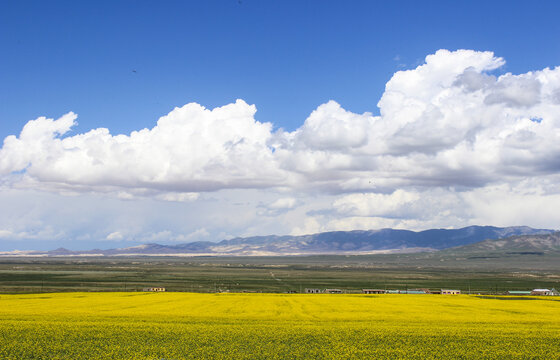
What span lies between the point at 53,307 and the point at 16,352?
3707 cm

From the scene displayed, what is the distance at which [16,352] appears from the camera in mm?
38906

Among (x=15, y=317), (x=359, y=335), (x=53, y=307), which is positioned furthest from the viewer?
(x=53, y=307)

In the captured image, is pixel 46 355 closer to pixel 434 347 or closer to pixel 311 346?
pixel 311 346

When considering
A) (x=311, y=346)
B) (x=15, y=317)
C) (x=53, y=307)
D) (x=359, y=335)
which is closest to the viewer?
(x=311, y=346)

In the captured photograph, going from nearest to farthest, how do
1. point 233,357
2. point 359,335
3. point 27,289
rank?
point 233,357 < point 359,335 < point 27,289

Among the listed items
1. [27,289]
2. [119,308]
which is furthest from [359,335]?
[27,289]

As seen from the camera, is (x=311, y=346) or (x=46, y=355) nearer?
(x=46, y=355)

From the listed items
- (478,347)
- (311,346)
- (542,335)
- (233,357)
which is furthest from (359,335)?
(542,335)

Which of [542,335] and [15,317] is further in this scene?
[15,317]

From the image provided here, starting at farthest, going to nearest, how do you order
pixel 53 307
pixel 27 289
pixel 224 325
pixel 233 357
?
pixel 27 289, pixel 53 307, pixel 224 325, pixel 233 357

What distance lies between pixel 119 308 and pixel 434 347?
163 feet

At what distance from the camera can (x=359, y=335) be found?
157 feet

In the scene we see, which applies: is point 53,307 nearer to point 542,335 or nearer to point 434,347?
point 434,347

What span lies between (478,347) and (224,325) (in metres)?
27.0
